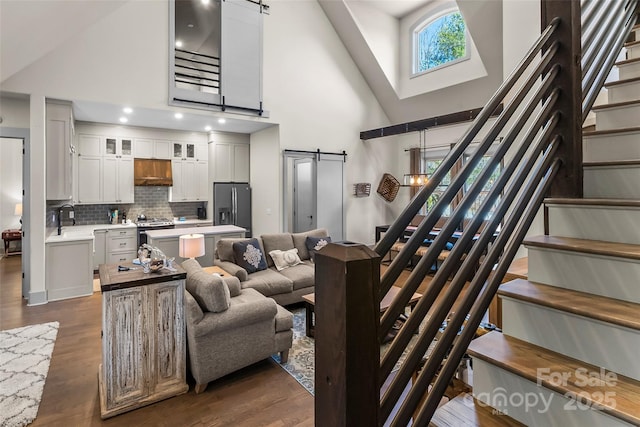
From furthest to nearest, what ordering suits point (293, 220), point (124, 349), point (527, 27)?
1. point (293, 220)
2. point (527, 27)
3. point (124, 349)

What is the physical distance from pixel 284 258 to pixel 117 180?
4.26 meters

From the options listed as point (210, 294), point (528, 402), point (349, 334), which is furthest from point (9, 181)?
point (528, 402)

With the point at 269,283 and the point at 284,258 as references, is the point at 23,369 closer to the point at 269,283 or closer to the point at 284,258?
the point at 269,283

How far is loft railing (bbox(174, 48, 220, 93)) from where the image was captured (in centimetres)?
556

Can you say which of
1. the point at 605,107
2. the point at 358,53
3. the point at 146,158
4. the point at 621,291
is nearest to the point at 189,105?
the point at 146,158

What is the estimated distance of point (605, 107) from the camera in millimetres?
1987

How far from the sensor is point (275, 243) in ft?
17.0

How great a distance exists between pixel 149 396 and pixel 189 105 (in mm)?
4516

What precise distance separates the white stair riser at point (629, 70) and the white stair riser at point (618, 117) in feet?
1.76

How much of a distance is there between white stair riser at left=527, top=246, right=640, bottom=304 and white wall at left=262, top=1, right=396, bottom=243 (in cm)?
546

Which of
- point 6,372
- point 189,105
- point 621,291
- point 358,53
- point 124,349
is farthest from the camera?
point 358,53

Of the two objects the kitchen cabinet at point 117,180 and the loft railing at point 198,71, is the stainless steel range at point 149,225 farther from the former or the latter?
the loft railing at point 198,71

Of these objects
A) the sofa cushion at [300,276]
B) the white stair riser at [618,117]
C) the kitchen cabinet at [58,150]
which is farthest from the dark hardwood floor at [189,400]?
the white stair riser at [618,117]

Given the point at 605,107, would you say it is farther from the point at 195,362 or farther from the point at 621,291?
the point at 195,362
